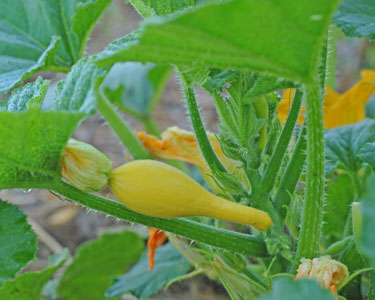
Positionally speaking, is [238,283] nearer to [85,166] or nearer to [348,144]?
[85,166]

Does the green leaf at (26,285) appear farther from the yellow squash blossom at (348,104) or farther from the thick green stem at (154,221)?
the yellow squash blossom at (348,104)

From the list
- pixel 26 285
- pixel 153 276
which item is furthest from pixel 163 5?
pixel 153 276

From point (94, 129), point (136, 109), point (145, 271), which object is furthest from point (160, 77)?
point (145, 271)

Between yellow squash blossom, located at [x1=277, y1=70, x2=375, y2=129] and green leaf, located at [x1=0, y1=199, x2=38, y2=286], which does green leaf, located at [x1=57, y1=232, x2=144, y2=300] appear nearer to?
green leaf, located at [x1=0, y1=199, x2=38, y2=286]

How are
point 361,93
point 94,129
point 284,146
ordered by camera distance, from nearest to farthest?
point 284,146 < point 361,93 < point 94,129

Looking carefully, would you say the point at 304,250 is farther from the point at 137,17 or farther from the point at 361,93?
the point at 137,17

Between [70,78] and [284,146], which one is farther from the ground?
[70,78]

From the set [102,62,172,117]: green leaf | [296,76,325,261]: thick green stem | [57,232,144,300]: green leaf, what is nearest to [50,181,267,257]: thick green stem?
[296,76,325,261]: thick green stem
